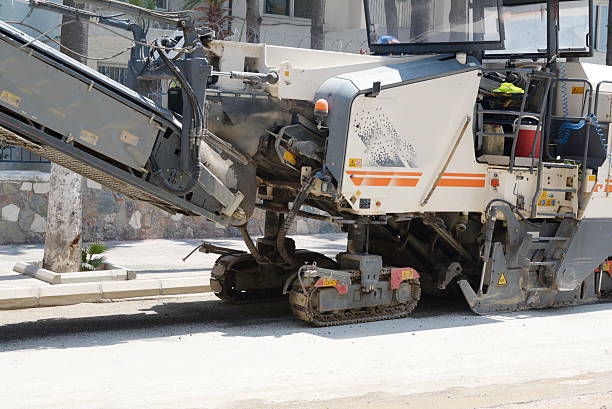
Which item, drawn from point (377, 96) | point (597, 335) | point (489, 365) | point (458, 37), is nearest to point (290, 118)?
point (377, 96)

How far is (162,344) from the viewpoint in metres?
8.61

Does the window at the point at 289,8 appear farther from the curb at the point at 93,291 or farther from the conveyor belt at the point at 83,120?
the conveyor belt at the point at 83,120

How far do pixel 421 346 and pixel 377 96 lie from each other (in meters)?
2.47

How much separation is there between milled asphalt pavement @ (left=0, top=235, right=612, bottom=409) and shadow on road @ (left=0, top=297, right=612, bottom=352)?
1cm

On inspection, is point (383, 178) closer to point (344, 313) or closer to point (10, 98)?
point (344, 313)

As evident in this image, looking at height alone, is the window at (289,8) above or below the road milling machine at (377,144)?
above

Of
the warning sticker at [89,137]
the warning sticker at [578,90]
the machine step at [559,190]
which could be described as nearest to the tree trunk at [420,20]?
the warning sticker at [578,90]

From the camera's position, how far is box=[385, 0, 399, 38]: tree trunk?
1095cm

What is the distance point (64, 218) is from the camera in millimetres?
12086

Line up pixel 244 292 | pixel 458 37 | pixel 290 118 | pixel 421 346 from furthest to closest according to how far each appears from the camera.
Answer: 1. pixel 244 292
2. pixel 458 37
3. pixel 290 118
4. pixel 421 346

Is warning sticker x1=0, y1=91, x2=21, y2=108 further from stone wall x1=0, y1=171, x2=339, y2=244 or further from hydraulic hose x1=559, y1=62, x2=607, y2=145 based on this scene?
stone wall x1=0, y1=171, x2=339, y2=244

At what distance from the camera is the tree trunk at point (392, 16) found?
11.0m

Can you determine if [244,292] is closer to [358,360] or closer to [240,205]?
[240,205]

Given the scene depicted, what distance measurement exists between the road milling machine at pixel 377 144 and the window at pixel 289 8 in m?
12.5
